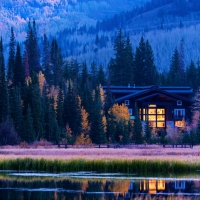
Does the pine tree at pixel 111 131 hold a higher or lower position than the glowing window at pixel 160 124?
lower

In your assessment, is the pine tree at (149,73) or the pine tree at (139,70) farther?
the pine tree at (139,70)

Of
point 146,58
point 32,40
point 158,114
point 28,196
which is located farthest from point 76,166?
point 146,58

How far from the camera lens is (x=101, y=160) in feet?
153

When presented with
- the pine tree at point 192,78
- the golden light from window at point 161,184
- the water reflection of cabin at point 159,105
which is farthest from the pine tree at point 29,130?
the pine tree at point 192,78

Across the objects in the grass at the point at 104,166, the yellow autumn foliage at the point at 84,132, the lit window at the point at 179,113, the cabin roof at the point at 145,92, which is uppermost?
the cabin roof at the point at 145,92

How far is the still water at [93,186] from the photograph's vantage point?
36.7 metres

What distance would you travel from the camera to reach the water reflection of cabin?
357ft

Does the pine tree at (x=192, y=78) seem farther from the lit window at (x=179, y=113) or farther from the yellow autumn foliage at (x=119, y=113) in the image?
the yellow autumn foliage at (x=119, y=113)

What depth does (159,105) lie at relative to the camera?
4358 inches

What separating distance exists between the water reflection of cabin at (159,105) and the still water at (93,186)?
6474 cm

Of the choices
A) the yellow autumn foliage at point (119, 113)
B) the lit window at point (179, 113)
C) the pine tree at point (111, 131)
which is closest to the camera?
the pine tree at point (111, 131)

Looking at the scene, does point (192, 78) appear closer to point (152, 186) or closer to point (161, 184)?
point (161, 184)

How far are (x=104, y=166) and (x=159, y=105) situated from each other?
65.7 m

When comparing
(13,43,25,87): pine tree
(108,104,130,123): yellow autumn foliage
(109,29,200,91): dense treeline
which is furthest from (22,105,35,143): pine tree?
(109,29,200,91): dense treeline
